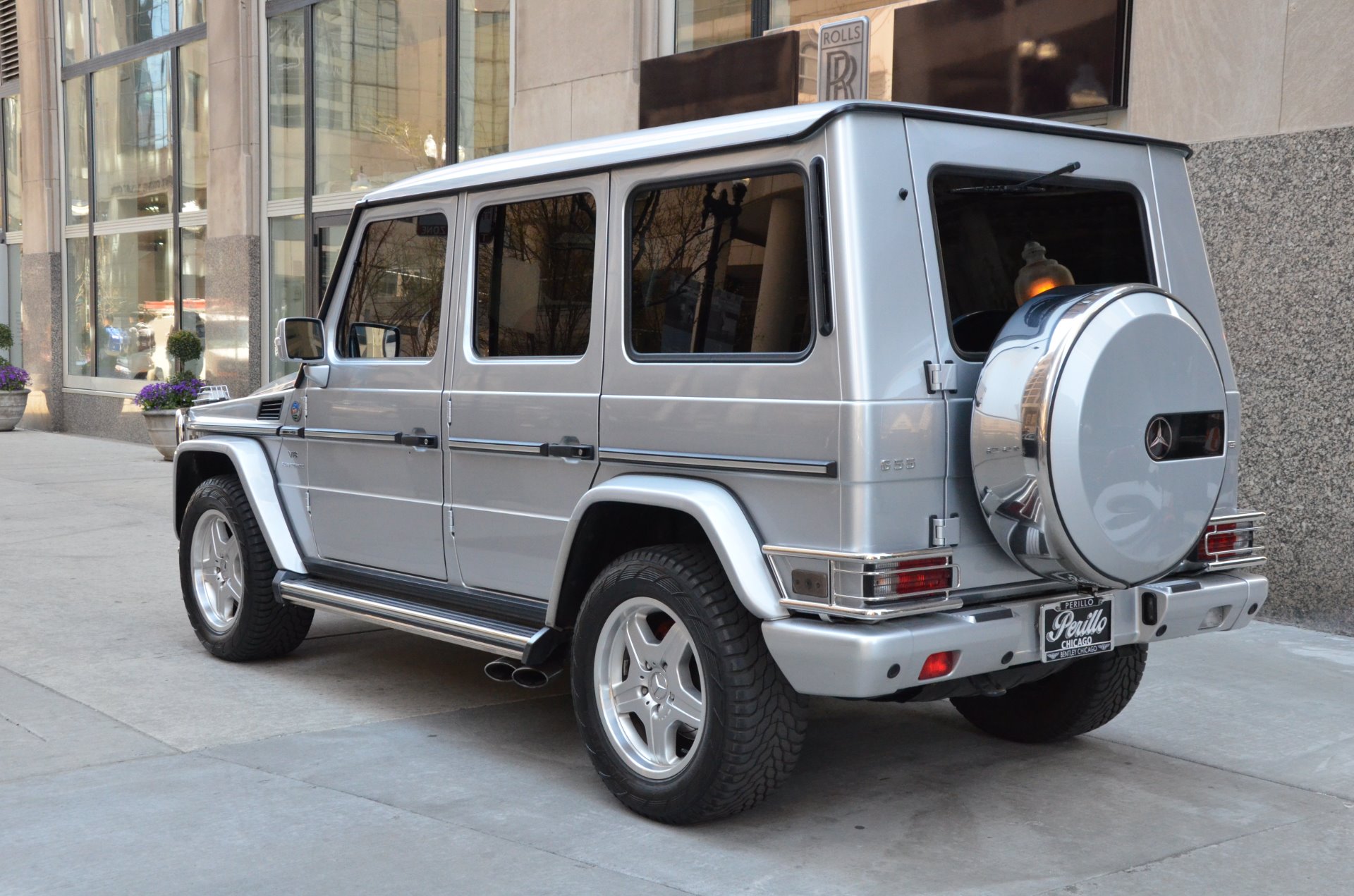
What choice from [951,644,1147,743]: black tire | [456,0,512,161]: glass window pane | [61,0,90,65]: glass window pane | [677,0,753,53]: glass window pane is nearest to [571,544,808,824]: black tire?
[951,644,1147,743]: black tire

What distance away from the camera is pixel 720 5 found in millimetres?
10836

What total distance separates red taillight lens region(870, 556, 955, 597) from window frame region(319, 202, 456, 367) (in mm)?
2195

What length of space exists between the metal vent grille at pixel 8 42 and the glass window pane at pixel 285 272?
889cm

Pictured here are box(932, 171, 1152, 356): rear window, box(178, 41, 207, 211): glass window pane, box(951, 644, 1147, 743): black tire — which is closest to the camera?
box(932, 171, 1152, 356): rear window

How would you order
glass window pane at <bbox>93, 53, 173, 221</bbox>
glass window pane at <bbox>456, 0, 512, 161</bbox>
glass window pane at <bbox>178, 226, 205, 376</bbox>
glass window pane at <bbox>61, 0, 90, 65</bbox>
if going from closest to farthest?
glass window pane at <bbox>456, 0, 512, 161</bbox>, glass window pane at <bbox>178, 226, 205, 376</bbox>, glass window pane at <bbox>93, 53, 173, 221</bbox>, glass window pane at <bbox>61, 0, 90, 65</bbox>

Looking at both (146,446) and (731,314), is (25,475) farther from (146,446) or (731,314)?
(731,314)

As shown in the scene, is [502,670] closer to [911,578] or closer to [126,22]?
[911,578]

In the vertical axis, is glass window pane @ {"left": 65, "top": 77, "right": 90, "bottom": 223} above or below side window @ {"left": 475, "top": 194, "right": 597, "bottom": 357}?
above

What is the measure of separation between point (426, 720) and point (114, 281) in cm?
1605

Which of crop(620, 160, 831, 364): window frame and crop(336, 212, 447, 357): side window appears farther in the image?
crop(336, 212, 447, 357): side window

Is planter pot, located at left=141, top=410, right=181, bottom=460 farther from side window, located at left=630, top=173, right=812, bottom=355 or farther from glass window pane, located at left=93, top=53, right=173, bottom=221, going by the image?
side window, located at left=630, top=173, right=812, bottom=355

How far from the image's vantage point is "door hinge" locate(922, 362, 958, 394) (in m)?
3.93

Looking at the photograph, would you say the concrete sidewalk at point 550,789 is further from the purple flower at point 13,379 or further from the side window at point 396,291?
Result: the purple flower at point 13,379

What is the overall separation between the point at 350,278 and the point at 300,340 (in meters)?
0.35
